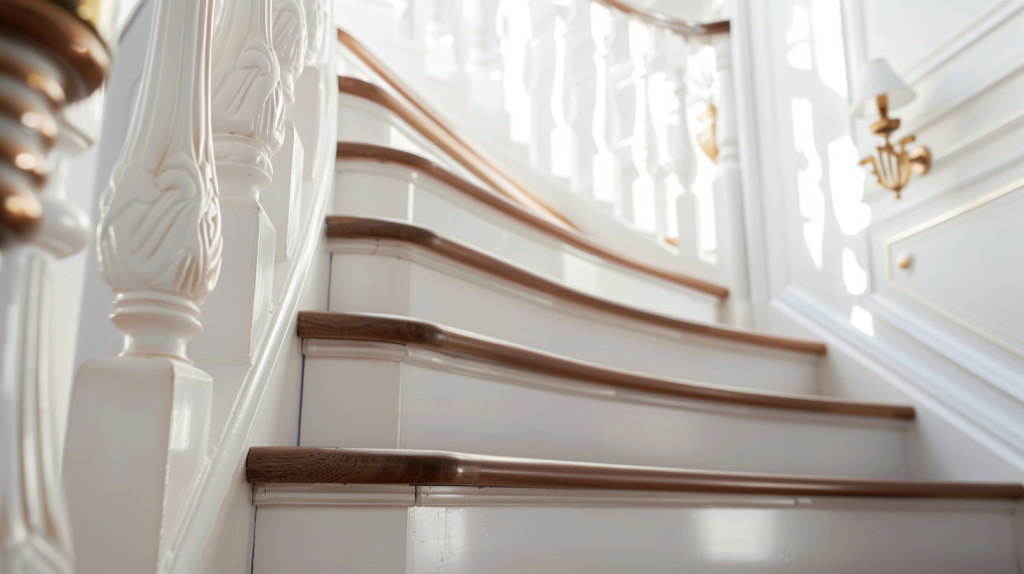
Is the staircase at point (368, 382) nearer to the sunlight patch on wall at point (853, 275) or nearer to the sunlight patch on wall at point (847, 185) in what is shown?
the sunlight patch on wall at point (853, 275)

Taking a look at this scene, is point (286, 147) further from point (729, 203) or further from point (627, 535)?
point (729, 203)

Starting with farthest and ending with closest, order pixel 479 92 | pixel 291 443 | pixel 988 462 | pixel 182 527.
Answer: pixel 479 92
pixel 988 462
pixel 291 443
pixel 182 527

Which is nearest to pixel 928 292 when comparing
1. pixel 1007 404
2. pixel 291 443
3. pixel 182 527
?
pixel 1007 404

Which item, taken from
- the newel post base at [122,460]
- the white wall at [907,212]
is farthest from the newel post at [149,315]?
the white wall at [907,212]

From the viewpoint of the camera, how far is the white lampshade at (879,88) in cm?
169

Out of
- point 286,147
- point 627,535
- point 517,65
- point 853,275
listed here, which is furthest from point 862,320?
point 286,147

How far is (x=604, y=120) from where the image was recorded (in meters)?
2.37

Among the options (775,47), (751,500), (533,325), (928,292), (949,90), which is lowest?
(751,500)

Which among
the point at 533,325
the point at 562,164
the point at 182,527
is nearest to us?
the point at 182,527

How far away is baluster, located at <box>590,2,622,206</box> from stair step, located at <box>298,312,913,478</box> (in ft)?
3.53

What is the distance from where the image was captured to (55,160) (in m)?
0.28

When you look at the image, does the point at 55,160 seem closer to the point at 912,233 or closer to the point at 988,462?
the point at 988,462

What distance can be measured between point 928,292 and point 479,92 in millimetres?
1630

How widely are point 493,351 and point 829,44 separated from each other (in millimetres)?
1553
